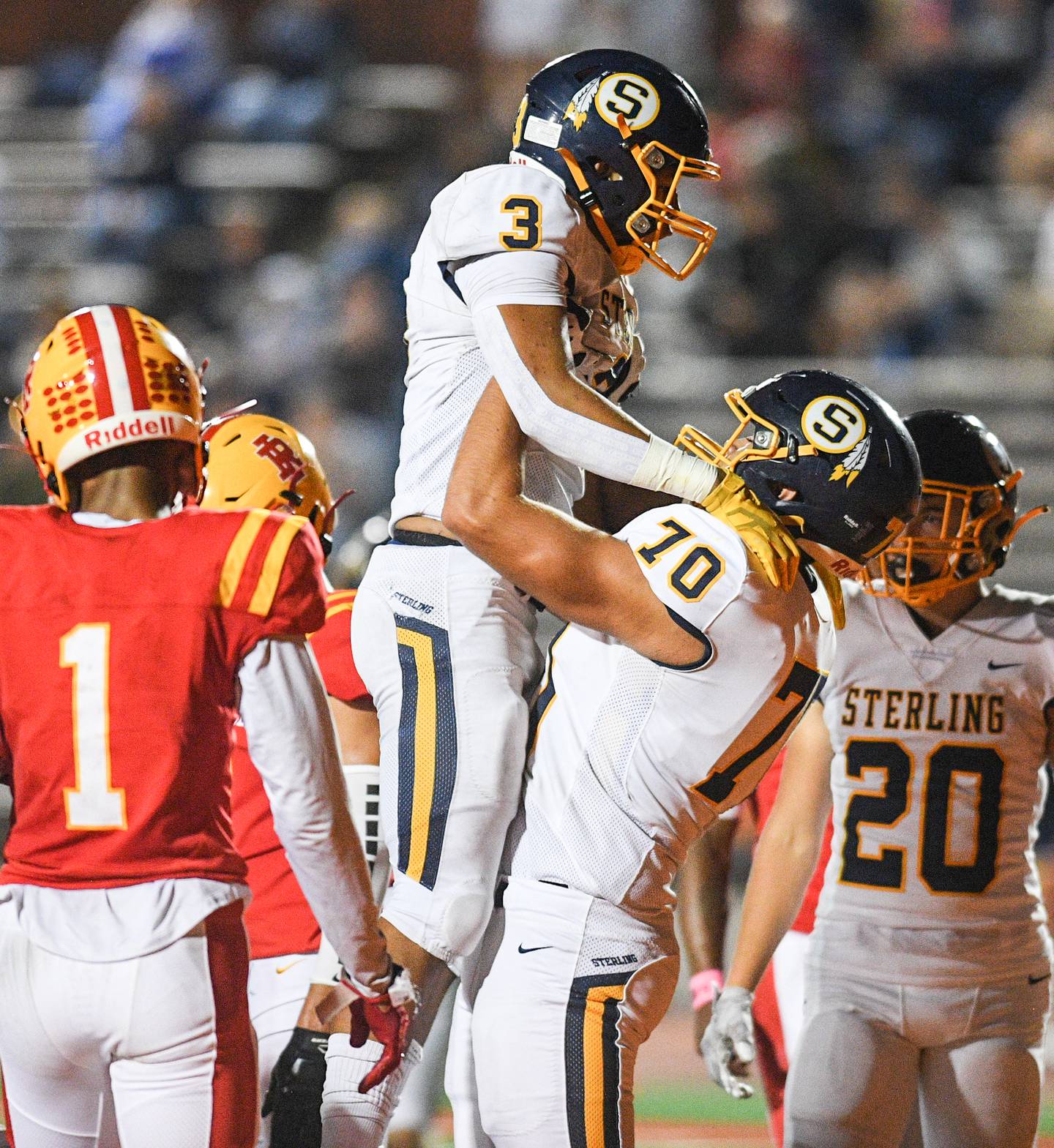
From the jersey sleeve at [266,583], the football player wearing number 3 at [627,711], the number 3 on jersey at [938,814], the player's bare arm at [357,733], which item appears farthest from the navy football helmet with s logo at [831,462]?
the player's bare arm at [357,733]

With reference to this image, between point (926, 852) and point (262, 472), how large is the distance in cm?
156

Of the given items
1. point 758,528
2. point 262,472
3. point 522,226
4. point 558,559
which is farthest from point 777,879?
point 522,226

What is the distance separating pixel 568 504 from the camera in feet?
10.7

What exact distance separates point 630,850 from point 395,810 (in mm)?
431

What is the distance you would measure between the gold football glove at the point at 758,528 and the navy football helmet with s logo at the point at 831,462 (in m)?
0.04

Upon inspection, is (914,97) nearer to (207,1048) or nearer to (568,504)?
(568,504)

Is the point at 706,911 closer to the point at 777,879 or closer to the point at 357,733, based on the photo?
the point at 777,879

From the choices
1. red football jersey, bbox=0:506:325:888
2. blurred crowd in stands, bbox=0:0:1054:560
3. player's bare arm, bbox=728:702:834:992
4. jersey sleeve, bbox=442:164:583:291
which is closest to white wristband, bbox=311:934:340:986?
red football jersey, bbox=0:506:325:888

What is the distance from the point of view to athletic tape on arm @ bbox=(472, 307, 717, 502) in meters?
2.90

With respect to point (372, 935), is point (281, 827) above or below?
above

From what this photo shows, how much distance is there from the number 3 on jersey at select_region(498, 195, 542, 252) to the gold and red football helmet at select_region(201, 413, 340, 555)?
2.86 feet

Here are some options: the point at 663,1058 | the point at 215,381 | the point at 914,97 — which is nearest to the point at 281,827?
the point at 663,1058

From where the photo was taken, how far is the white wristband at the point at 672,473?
2.92 meters

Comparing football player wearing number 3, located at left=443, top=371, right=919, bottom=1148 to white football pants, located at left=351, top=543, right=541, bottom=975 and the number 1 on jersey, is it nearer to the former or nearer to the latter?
white football pants, located at left=351, top=543, right=541, bottom=975
